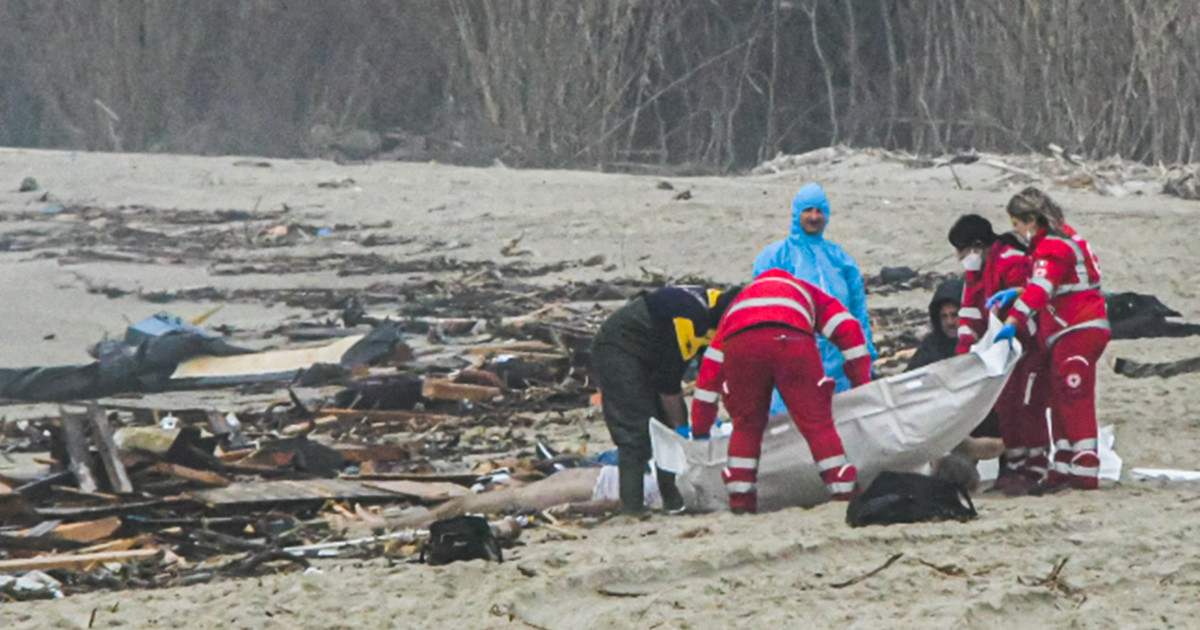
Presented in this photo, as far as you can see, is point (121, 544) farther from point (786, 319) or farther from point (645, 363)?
point (786, 319)

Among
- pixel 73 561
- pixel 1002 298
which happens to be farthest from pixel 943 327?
pixel 73 561

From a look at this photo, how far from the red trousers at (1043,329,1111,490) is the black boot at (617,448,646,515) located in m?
1.72

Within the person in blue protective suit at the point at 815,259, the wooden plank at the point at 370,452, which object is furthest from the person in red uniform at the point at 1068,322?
the wooden plank at the point at 370,452

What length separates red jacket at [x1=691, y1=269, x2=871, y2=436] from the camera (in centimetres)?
758

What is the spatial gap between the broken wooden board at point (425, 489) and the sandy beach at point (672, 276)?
1255 mm

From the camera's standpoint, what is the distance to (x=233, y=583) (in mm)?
6660

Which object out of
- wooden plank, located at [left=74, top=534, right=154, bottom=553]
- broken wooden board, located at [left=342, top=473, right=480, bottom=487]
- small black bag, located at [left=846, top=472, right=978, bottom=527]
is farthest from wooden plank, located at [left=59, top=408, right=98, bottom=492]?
small black bag, located at [left=846, top=472, right=978, bottom=527]

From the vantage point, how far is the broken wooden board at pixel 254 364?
40.8 feet

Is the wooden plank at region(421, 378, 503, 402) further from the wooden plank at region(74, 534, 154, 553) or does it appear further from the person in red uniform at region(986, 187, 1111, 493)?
the person in red uniform at region(986, 187, 1111, 493)

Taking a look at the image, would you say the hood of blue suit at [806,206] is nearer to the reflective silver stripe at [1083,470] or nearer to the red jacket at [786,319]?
the red jacket at [786,319]

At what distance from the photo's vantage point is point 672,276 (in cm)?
1658

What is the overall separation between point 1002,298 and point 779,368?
1.02 metres

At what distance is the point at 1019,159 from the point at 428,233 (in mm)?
8030

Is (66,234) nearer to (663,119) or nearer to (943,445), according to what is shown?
(663,119)
